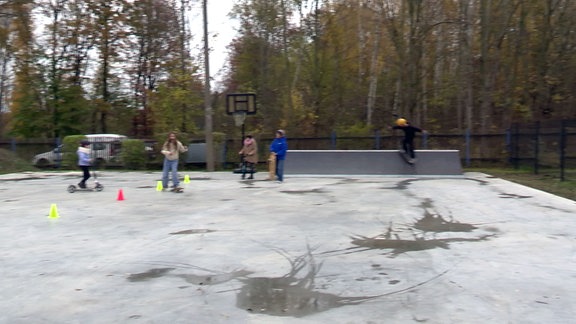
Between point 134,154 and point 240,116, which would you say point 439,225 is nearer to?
point 240,116

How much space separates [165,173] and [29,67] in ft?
80.6

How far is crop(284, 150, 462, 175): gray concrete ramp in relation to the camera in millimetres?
20766

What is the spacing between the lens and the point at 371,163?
21.4 metres

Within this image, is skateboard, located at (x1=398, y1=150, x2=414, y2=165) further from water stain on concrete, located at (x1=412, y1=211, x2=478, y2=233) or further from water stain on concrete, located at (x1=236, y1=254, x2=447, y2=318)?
water stain on concrete, located at (x1=236, y1=254, x2=447, y2=318)

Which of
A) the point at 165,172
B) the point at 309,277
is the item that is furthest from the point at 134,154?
the point at 309,277

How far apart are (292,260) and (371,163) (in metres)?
14.5

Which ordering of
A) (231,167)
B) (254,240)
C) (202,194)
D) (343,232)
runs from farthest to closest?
(231,167) < (202,194) < (343,232) < (254,240)

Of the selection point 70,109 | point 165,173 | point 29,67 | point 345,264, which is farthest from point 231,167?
point 345,264

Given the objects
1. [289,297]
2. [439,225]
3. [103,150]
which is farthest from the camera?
[103,150]

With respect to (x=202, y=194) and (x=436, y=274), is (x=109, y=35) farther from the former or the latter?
(x=436, y=274)

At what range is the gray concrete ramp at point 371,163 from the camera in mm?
20766

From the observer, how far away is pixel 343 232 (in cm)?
927

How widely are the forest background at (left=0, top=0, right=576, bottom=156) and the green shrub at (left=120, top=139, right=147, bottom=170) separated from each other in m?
3.01

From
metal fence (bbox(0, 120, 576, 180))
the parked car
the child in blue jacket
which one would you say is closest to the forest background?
metal fence (bbox(0, 120, 576, 180))
